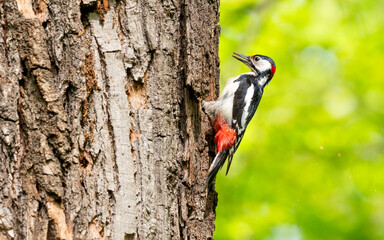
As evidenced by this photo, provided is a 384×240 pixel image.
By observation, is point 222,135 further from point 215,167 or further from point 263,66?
point 263,66

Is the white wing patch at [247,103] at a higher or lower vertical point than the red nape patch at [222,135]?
higher

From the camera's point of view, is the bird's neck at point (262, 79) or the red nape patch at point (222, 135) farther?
the bird's neck at point (262, 79)

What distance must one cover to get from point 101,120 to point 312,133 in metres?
4.37

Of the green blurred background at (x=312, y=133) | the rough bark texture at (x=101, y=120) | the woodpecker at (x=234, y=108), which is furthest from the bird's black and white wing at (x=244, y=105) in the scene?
the green blurred background at (x=312, y=133)

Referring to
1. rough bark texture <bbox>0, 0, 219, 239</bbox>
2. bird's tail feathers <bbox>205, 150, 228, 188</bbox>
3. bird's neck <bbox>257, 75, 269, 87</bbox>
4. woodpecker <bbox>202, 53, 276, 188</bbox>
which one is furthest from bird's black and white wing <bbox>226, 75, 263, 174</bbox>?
rough bark texture <bbox>0, 0, 219, 239</bbox>

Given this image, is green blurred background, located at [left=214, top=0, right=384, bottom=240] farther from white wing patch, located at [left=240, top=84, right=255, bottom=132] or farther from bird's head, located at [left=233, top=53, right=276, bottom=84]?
white wing patch, located at [left=240, top=84, right=255, bottom=132]

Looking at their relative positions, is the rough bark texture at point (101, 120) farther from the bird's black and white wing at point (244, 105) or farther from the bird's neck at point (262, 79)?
the bird's neck at point (262, 79)

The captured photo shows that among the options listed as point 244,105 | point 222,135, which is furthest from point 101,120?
point 244,105

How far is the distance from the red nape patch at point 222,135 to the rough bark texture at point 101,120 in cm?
65

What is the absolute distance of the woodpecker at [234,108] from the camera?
305 centimetres

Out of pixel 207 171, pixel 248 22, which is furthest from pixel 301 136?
pixel 207 171

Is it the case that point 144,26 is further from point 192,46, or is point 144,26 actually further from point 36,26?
point 36,26

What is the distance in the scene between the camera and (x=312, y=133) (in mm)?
5953

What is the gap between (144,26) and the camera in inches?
87.7
